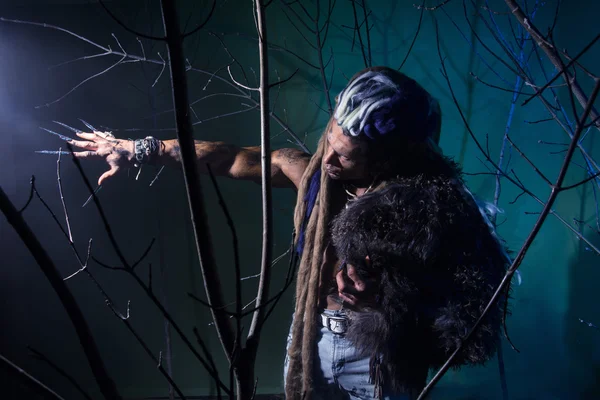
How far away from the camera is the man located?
114 cm

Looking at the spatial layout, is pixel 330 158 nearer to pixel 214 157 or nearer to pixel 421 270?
pixel 421 270

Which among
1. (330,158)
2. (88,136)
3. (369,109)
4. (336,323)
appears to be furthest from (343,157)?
(88,136)

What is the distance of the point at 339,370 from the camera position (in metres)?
1.39

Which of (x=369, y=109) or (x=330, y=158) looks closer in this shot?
(x=369, y=109)

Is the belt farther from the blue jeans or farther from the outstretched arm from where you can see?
the outstretched arm

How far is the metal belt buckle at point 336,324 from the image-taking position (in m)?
1.37

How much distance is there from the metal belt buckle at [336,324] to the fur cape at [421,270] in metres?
0.15

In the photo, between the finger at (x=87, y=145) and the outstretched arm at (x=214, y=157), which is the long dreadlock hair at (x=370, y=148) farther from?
the finger at (x=87, y=145)

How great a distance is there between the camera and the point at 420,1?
7.24ft

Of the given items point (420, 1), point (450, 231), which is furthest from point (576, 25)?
point (450, 231)

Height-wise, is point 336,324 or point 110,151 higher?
point 110,151

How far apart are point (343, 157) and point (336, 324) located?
1.79ft

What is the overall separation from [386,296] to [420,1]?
172cm

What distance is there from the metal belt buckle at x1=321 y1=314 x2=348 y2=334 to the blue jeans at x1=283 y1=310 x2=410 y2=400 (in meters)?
0.01
